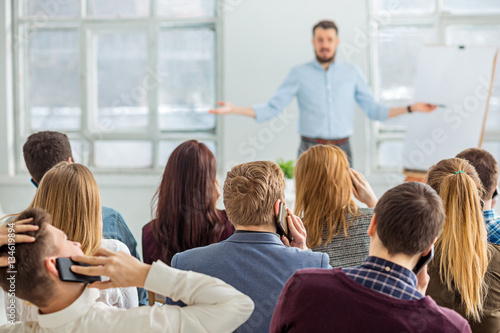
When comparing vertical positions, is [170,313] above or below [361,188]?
below

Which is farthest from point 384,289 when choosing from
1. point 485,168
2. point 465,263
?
point 485,168

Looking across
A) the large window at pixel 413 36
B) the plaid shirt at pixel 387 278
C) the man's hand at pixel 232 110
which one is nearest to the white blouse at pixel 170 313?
the plaid shirt at pixel 387 278

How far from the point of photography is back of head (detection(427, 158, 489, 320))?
5.71 ft

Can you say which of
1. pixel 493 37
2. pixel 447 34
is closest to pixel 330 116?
pixel 447 34

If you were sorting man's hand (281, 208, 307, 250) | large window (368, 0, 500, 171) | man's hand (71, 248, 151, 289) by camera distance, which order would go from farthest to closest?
large window (368, 0, 500, 171), man's hand (281, 208, 307, 250), man's hand (71, 248, 151, 289)

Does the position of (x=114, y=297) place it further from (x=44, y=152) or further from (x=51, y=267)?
(x=44, y=152)

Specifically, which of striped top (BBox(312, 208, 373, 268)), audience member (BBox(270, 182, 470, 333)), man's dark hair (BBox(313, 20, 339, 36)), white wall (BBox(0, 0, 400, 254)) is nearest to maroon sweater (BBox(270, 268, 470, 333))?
audience member (BBox(270, 182, 470, 333))

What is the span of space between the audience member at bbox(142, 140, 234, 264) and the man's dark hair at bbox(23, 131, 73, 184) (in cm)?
50

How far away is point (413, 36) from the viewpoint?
513cm

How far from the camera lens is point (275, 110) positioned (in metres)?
4.58

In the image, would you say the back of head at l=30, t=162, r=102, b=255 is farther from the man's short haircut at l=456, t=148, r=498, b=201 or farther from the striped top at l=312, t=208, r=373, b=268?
the man's short haircut at l=456, t=148, r=498, b=201

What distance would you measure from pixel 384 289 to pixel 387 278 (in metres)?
0.03

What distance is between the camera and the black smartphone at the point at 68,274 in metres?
1.12

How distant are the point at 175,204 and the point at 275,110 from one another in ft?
7.80
